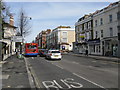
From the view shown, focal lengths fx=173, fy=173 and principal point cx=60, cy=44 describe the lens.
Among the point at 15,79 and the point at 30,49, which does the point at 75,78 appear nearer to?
the point at 15,79

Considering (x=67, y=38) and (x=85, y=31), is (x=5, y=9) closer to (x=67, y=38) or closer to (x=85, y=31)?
(x=85, y=31)

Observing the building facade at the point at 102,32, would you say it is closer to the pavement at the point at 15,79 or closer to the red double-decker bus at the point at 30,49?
the red double-decker bus at the point at 30,49

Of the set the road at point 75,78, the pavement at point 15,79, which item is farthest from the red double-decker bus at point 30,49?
the pavement at point 15,79

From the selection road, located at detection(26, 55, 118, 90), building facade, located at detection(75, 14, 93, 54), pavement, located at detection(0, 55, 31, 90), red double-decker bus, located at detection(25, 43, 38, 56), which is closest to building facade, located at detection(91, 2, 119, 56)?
building facade, located at detection(75, 14, 93, 54)

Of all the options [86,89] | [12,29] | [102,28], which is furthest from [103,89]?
[12,29]

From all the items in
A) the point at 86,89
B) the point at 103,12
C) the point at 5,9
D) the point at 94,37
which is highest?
the point at 103,12

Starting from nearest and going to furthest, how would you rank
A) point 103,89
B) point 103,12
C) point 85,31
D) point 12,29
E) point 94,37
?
point 103,89 < point 103,12 < point 94,37 < point 85,31 < point 12,29

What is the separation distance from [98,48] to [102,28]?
495 centimetres

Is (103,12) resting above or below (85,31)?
above

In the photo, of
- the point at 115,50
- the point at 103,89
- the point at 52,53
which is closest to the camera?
the point at 103,89

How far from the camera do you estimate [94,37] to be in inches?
1736

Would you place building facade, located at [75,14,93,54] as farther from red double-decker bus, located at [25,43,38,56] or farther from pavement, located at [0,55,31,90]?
pavement, located at [0,55,31,90]

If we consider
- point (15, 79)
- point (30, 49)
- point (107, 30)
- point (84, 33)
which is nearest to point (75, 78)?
point (15, 79)

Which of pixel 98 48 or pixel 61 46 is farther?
pixel 61 46
